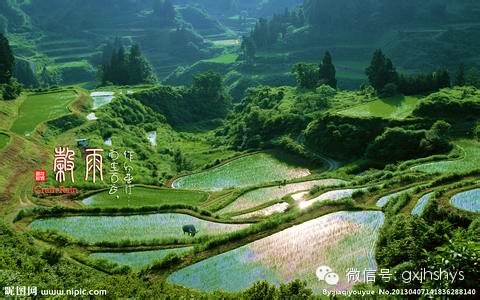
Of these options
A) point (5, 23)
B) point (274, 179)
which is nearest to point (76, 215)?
point (274, 179)

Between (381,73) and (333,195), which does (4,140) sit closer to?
(333,195)

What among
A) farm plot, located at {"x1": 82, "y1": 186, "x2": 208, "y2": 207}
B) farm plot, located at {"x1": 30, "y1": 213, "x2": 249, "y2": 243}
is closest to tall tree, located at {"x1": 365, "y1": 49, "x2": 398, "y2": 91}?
farm plot, located at {"x1": 82, "y1": 186, "x2": 208, "y2": 207}

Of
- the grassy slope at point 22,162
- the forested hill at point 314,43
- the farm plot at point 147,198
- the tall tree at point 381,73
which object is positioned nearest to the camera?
the grassy slope at point 22,162

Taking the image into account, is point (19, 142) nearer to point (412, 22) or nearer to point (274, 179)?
point (274, 179)

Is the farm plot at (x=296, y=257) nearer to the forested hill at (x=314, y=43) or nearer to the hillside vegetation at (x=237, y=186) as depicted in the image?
the hillside vegetation at (x=237, y=186)

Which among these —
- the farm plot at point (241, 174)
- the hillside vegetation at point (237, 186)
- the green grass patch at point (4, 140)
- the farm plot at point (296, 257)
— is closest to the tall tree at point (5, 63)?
the hillside vegetation at point (237, 186)

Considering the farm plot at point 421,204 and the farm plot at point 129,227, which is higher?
the farm plot at point 421,204
